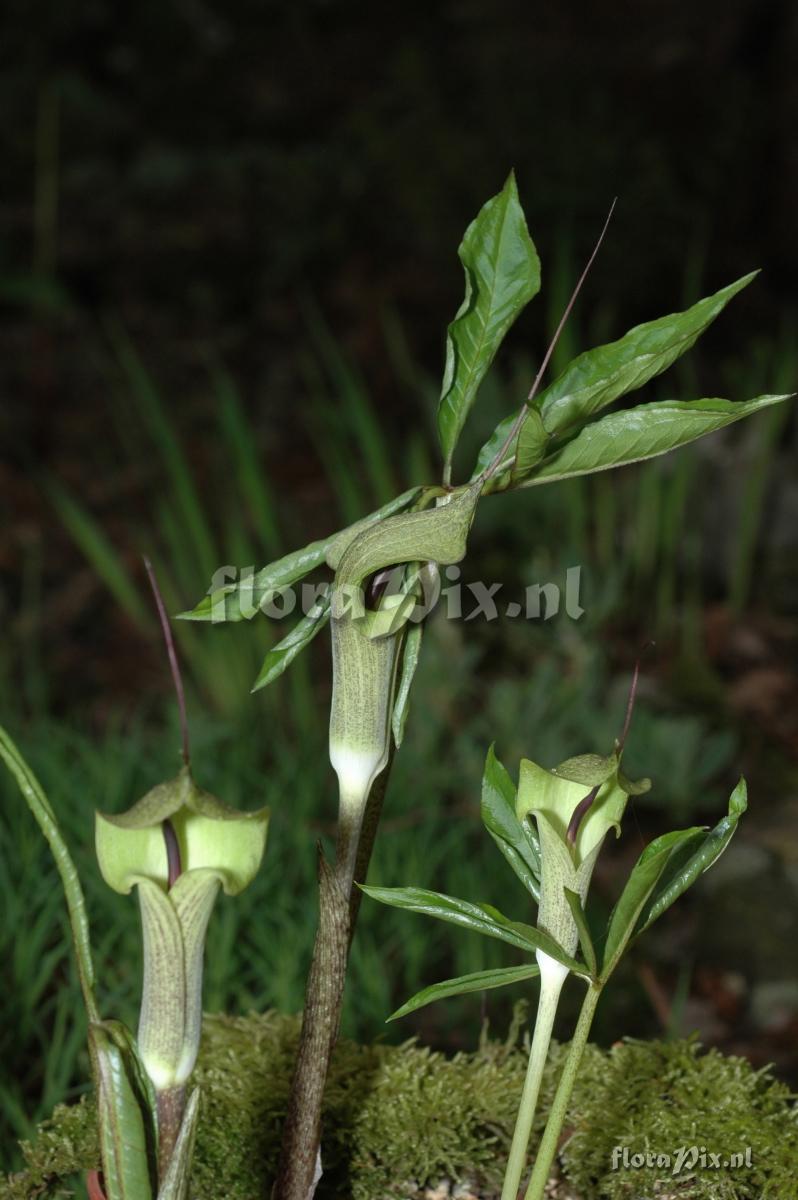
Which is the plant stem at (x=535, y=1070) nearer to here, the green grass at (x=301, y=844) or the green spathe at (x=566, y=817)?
the green spathe at (x=566, y=817)

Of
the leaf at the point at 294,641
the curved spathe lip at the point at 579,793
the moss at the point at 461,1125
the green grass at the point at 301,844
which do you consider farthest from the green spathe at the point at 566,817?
the green grass at the point at 301,844

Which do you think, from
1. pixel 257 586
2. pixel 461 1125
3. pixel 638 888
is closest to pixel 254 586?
pixel 257 586

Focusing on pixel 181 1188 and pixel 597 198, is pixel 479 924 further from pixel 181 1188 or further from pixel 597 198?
pixel 597 198

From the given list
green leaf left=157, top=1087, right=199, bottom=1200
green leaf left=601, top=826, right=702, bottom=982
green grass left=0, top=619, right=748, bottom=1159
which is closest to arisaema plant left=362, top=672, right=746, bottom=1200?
green leaf left=601, top=826, right=702, bottom=982

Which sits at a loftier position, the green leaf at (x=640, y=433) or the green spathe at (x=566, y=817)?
the green leaf at (x=640, y=433)

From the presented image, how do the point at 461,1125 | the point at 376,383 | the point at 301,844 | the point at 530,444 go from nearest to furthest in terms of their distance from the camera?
the point at 530,444 → the point at 461,1125 → the point at 301,844 → the point at 376,383

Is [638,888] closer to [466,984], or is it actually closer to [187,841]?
[466,984]

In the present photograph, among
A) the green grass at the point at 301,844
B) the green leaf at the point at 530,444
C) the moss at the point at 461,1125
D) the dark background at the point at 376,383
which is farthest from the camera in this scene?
the dark background at the point at 376,383
